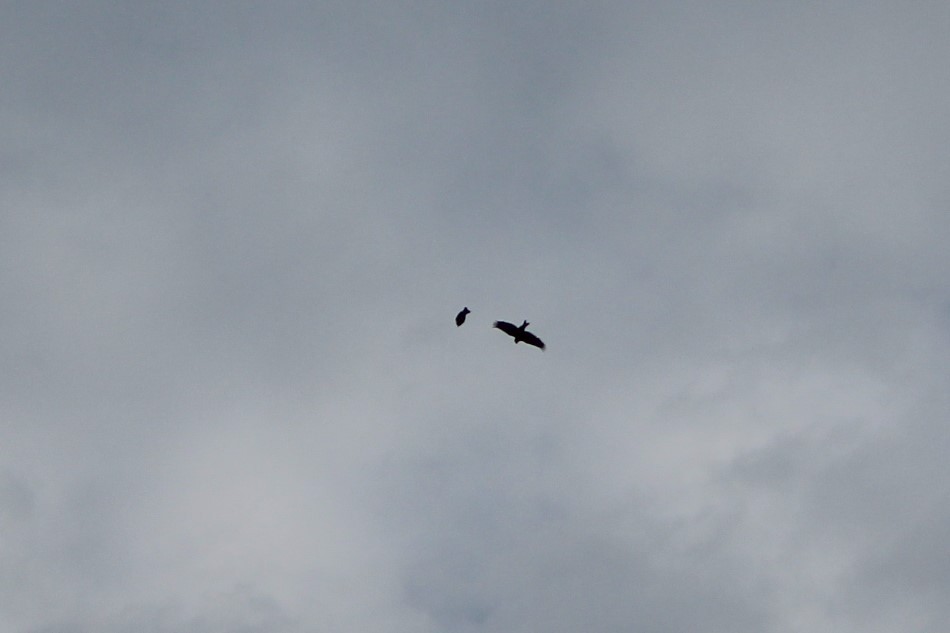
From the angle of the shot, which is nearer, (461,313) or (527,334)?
(461,313)

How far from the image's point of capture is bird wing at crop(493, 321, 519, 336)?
409 ft

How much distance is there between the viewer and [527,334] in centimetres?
12650

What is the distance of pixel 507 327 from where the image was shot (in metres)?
126

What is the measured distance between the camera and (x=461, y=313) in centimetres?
11525

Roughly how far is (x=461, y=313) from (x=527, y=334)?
14.0 metres

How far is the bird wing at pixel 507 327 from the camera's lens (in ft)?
409
